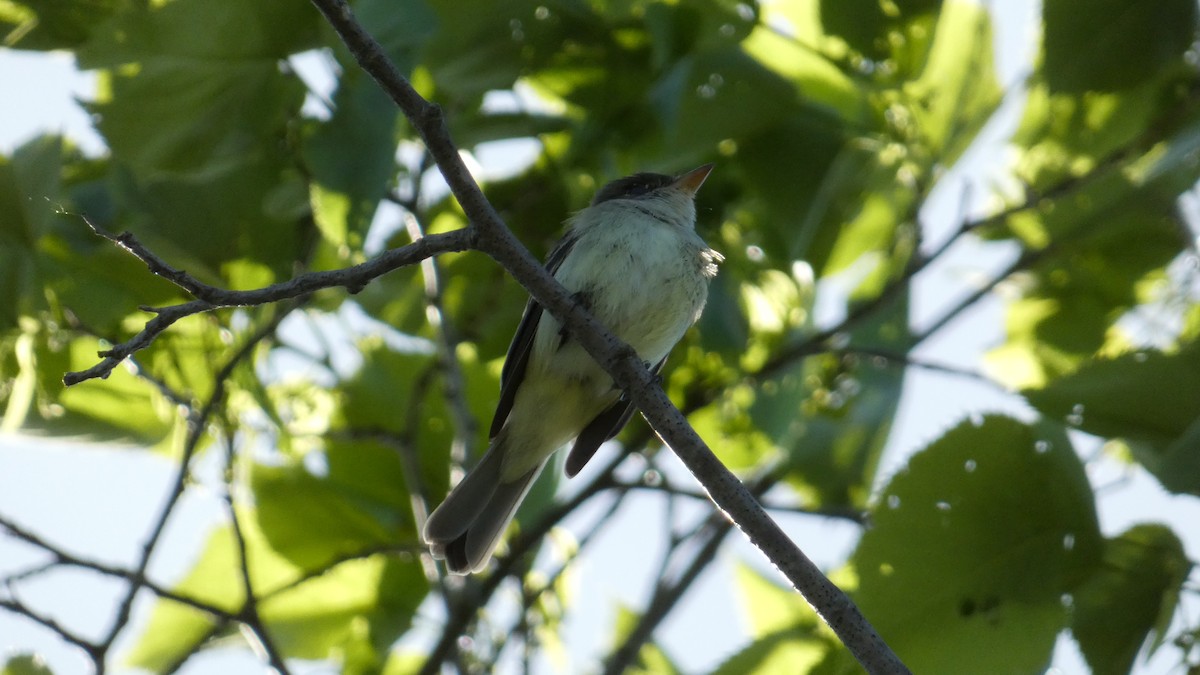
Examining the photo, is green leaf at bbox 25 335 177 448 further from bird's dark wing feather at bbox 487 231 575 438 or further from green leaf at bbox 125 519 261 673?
bird's dark wing feather at bbox 487 231 575 438

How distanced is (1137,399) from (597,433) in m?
2.13

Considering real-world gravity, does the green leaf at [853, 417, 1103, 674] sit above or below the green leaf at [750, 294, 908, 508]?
below

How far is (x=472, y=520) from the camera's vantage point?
3.99m

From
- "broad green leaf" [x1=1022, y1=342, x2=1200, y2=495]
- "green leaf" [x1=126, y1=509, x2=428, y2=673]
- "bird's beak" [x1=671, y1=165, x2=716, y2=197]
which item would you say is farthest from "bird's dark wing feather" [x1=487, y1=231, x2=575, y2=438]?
"broad green leaf" [x1=1022, y1=342, x2=1200, y2=495]

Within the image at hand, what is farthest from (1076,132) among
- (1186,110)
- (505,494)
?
(505,494)

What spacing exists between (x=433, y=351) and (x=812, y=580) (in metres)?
2.42

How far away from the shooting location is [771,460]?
15.0 ft

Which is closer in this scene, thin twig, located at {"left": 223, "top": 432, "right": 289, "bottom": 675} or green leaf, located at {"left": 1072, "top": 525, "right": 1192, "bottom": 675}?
green leaf, located at {"left": 1072, "top": 525, "right": 1192, "bottom": 675}

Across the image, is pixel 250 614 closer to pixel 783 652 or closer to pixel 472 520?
pixel 472 520

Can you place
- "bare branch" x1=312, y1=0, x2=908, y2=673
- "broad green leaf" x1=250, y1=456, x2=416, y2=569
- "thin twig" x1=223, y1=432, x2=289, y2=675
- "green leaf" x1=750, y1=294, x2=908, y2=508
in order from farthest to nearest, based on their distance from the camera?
"broad green leaf" x1=250, y1=456, x2=416, y2=569, "green leaf" x1=750, y1=294, x2=908, y2=508, "thin twig" x1=223, y1=432, x2=289, y2=675, "bare branch" x1=312, y1=0, x2=908, y2=673

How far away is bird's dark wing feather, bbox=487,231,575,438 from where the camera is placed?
4.02 metres

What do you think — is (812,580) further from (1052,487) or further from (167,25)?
(167,25)

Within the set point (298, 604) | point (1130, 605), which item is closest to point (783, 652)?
point (1130, 605)

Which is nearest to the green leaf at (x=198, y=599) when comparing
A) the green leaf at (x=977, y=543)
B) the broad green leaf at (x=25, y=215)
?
the broad green leaf at (x=25, y=215)
